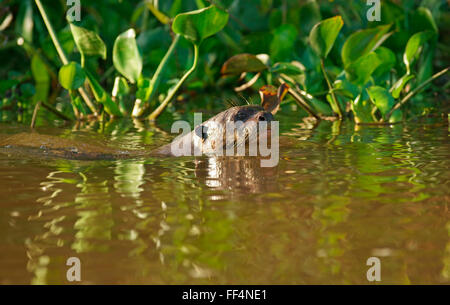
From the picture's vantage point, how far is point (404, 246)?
2043 mm

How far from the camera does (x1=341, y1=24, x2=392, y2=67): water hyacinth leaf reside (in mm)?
5066

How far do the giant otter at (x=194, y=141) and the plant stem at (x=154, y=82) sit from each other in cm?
117

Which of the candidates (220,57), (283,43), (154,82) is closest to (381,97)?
(283,43)

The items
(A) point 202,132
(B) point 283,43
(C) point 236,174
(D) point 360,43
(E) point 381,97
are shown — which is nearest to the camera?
(C) point 236,174

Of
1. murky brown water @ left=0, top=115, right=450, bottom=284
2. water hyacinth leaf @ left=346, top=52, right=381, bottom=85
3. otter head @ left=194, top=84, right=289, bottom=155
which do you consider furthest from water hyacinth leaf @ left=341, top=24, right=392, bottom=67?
otter head @ left=194, top=84, right=289, bottom=155

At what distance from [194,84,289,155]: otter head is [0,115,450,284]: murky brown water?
131 millimetres

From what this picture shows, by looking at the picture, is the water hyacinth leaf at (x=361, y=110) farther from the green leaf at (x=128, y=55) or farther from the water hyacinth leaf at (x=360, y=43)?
the green leaf at (x=128, y=55)

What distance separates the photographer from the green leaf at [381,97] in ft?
15.3

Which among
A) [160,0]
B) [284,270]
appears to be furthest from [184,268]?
[160,0]

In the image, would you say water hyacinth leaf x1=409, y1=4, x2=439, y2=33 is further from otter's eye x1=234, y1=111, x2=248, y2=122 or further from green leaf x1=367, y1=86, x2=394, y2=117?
otter's eye x1=234, y1=111, x2=248, y2=122

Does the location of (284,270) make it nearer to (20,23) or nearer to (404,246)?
(404,246)

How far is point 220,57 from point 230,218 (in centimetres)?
505

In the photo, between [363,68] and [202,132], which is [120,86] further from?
[363,68]

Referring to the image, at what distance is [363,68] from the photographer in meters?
4.91
